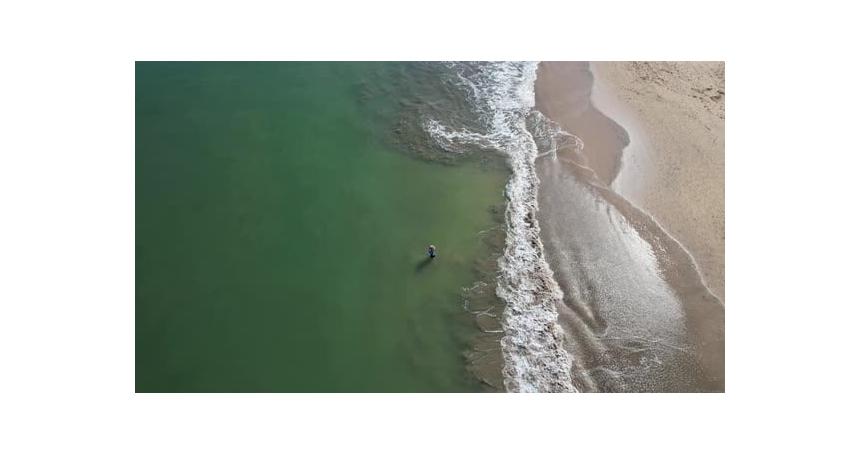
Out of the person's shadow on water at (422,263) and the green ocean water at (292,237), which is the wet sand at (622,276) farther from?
the person's shadow on water at (422,263)

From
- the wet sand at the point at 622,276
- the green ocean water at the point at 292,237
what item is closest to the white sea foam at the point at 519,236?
the wet sand at the point at 622,276

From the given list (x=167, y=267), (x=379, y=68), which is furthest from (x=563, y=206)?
(x=167, y=267)

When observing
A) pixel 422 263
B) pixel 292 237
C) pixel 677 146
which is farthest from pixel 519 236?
pixel 677 146

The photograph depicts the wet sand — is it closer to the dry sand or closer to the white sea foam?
the dry sand

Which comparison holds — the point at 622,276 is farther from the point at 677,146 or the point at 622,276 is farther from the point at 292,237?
the point at 292,237

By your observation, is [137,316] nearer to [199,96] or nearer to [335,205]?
[335,205]

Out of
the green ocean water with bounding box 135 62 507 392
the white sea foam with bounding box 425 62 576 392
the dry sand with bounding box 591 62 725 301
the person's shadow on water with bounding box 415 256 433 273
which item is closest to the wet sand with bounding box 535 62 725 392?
the dry sand with bounding box 591 62 725 301
